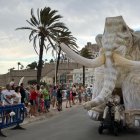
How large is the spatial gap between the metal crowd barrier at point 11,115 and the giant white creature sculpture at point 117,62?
2859 millimetres

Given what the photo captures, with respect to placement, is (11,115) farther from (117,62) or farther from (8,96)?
(117,62)

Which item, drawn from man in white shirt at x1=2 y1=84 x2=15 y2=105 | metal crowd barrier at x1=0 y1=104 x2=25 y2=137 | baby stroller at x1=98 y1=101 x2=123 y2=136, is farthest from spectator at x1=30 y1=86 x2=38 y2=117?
baby stroller at x1=98 y1=101 x2=123 y2=136

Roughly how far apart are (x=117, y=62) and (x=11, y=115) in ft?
13.1

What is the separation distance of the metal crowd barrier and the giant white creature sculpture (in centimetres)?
286

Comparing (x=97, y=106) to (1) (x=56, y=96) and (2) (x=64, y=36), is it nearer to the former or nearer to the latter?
(1) (x=56, y=96)

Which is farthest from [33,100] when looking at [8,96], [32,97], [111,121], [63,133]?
[111,121]

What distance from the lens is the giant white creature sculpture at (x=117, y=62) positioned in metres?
11.8

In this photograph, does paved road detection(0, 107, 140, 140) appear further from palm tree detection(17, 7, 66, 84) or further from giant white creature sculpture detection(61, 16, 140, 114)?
palm tree detection(17, 7, 66, 84)

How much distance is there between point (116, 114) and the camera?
38.9 ft

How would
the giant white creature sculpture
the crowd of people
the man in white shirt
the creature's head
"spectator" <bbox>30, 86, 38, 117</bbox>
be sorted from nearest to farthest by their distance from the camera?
the giant white creature sculpture
the creature's head
the man in white shirt
the crowd of people
"spectator" <bbox>30, 86, 38, 117</bbox>

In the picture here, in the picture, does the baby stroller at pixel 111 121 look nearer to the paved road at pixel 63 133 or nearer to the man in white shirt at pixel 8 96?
the paved road at pixel 63 133

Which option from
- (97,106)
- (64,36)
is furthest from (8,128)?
(64,36)

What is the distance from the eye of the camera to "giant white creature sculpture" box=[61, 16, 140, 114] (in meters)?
11.8

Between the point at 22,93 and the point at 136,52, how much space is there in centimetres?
679
